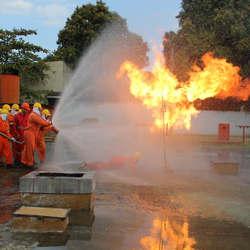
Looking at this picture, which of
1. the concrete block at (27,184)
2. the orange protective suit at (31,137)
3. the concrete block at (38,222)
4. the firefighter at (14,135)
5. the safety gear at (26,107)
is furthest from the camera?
the firefighter at (14,135)

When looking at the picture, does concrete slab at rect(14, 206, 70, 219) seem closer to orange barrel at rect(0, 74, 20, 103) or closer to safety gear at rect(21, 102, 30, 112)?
safety gear at rect(21, 102, 30, 112)

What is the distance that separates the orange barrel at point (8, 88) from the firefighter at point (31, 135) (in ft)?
13.7

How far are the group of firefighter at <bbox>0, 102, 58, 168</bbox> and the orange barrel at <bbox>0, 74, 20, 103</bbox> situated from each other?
291 cm

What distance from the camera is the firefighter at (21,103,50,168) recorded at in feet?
40.6

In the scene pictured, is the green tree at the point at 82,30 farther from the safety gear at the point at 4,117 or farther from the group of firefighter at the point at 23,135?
the safety gear at the point at 4,117

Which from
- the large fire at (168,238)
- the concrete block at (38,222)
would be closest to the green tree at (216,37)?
the large fire at (168,238)

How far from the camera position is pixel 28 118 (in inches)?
497

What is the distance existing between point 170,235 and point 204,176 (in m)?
5.95

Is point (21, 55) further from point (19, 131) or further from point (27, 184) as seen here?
point (27, 184)

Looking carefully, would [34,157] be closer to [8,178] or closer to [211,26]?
[8,178]

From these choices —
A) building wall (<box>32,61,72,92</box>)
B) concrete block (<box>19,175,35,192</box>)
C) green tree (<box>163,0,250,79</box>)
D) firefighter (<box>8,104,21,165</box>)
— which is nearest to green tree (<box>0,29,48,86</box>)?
building wall (<box>32,61,72,92</box>)

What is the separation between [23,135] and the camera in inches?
507

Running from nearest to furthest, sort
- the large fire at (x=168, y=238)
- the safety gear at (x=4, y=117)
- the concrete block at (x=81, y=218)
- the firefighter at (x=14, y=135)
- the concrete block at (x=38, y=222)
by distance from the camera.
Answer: the large fire at (x=168, y=238), the concrete block at (x=38, y=222), the concrete block at (x=81, y=218), the safety gear at (x=4, y=117), the firefighter at (x=14, y=135)

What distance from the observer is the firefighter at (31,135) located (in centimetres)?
1238
